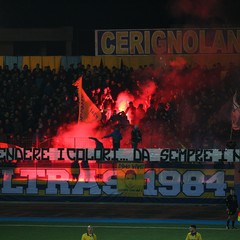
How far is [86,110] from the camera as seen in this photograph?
3225 centimetres

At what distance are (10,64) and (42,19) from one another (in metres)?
4.26

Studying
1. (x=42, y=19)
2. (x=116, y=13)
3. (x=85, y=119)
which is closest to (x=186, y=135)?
(x=85, y=119)

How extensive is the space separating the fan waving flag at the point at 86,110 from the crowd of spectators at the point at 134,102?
0.43 meters

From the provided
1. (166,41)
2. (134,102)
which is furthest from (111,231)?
(166,41)

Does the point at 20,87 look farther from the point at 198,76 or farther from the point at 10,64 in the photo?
the point at 198,76

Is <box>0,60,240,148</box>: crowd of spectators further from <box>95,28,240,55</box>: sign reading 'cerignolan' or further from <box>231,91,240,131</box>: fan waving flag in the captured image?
<box>95,28,240,55</box>: sign reading 'cerignolan'

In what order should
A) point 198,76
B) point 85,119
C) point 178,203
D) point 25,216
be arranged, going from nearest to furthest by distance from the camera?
point 25,216, point 178,203, point 85,119, point 198,76

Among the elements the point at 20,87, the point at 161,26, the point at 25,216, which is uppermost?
the point at 161,26

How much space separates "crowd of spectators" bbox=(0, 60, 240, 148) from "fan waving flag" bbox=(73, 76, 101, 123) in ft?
1.42

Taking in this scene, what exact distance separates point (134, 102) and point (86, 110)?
133 inches

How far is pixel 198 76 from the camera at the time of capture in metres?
34.7

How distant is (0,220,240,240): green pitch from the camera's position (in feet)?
77.3

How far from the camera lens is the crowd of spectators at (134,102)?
31.2 meters

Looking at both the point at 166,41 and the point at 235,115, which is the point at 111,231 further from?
the point at 166,41
